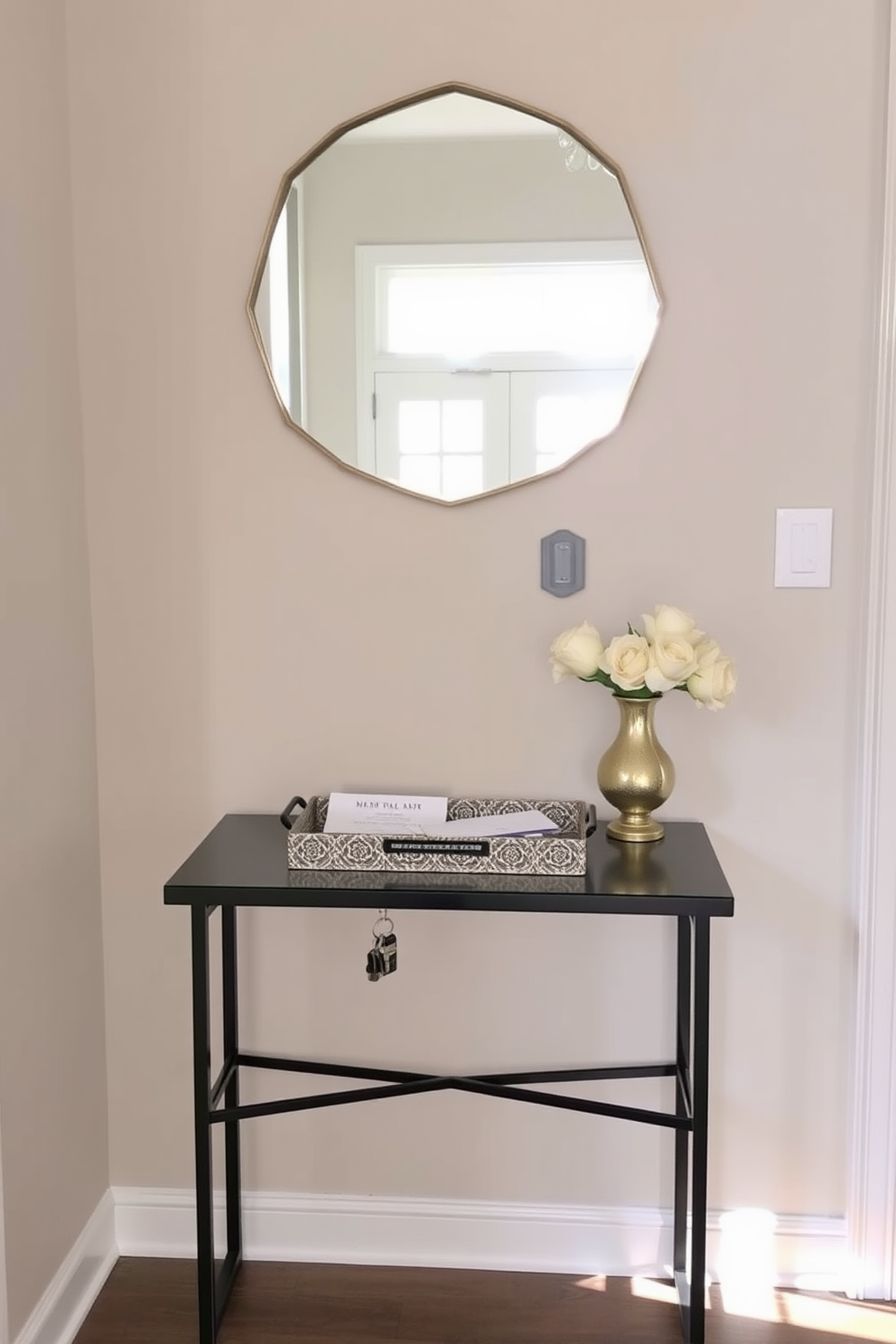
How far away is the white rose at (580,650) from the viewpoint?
1.72 metres

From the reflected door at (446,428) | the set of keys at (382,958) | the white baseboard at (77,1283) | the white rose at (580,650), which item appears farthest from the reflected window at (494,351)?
the white baseboard at (77,1283)

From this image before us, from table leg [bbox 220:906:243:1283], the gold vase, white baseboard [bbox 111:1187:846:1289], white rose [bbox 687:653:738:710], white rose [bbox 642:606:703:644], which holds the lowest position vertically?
white baseboard [bbox 111:1187:846:1289]

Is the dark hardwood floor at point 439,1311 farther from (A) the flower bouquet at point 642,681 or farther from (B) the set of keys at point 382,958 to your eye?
(A) the flower bouquet at point 642,681

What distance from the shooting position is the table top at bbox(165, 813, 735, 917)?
1526mm

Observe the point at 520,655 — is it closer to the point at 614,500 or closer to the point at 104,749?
the point at 614,500

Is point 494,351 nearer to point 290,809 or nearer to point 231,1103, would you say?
point 290,809

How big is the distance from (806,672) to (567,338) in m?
0.65

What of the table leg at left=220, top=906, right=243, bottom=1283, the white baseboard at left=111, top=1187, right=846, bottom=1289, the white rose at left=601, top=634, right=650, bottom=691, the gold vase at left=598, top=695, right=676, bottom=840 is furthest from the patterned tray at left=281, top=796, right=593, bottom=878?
the white baseboard at left=111, top=1187, right=846, bottom=1289

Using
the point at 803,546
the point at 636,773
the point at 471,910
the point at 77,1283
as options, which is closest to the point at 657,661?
the point at 636,773

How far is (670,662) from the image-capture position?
1.66 m

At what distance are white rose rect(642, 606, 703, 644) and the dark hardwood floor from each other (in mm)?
1085

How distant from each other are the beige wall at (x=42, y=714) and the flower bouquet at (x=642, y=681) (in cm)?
78

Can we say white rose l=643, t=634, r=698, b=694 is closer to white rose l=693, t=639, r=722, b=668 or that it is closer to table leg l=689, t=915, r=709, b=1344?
white rose l=693, t=639, r=722, b=668

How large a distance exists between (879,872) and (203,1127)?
43.3 inches
